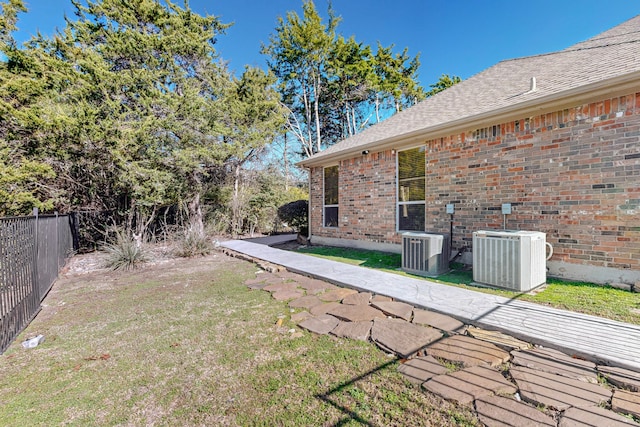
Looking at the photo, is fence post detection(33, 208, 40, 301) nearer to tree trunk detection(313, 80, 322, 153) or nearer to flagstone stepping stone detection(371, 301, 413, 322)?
flagstone stepping stone detection(371, 301, 413, 322)

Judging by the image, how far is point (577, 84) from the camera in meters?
4.33

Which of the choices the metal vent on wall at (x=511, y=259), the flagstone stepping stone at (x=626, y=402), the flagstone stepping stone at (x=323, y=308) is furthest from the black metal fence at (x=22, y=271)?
the metal vent on wall at (x=511, y=259)

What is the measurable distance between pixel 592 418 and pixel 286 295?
3425mm

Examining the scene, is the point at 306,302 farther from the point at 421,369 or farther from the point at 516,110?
the point at 516,110

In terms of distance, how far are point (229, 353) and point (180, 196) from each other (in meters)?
8.92

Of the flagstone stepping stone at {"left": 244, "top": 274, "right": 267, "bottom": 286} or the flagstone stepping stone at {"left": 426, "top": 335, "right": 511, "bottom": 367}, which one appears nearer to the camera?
the flagstone stepping stone at {"left": 426, "top": 335, "right": 511, "bottom": 367}

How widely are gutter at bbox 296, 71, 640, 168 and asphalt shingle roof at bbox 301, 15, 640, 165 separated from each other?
32 millimetres

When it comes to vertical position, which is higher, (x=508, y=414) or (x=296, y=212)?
(x=296, y=212)

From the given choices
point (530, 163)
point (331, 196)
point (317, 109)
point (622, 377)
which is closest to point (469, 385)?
point (622, 377)

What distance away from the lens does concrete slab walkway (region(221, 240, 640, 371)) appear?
7.81 feet

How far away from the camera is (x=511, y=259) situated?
405 centimetres

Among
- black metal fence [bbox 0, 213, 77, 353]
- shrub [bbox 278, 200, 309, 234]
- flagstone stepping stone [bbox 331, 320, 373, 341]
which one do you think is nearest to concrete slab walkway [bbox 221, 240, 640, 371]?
flagstone stepping stone [bbox 331, 320, 373, 341]

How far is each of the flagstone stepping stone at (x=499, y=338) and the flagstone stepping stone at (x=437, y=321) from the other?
0.13 m

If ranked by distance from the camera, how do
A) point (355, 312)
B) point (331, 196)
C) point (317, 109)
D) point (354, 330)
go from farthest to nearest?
point (317, 109)
point (331, 196)
point (355, 312)
point (354, 330)
